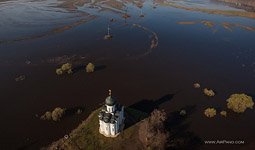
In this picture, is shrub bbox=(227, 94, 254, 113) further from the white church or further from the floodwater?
the white church

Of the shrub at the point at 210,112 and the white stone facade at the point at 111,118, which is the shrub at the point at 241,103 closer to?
the shrub at the point at 210,112

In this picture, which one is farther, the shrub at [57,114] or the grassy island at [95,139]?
the shrub at [57,114]

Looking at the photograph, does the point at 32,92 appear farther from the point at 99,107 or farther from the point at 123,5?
the point at 123,5

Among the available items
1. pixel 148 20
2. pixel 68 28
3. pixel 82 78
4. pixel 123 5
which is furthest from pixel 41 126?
pixel 123 5

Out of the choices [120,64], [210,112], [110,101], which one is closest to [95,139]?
[110,101]

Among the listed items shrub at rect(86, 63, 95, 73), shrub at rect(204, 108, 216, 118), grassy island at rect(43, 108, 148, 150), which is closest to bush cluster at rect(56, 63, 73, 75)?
shrub at rect(86, 63, 95, 73)

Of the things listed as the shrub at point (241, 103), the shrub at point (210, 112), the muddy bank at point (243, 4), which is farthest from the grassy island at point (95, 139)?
the muddy bank at point (243, 4)
